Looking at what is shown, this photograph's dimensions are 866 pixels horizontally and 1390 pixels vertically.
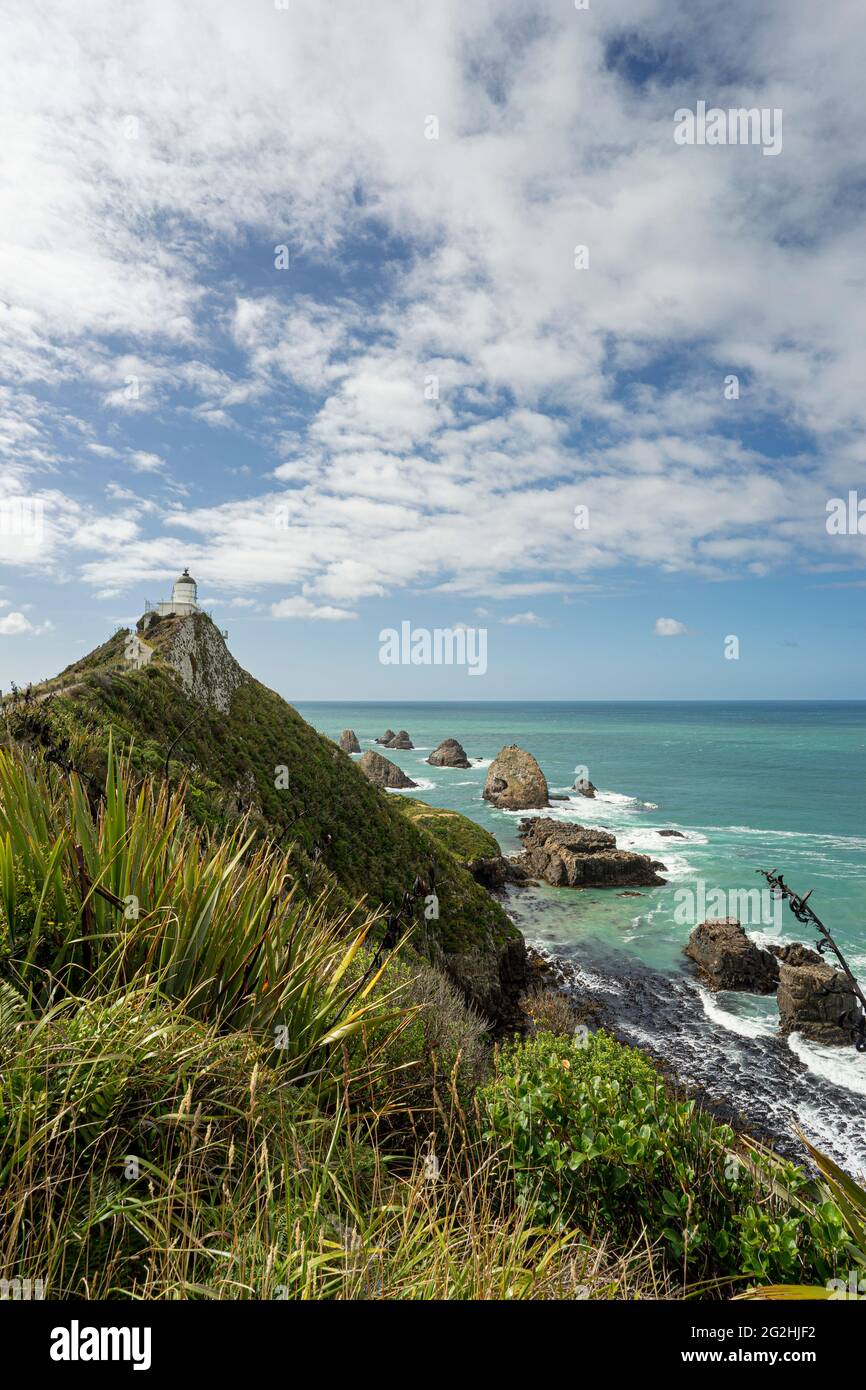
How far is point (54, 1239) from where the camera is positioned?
2.04 meters

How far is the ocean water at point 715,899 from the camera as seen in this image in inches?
715

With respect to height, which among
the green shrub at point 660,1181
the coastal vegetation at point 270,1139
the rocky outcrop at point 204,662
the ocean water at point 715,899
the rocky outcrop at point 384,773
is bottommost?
the ocean water at point 715,899

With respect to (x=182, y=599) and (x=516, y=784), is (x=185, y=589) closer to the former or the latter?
(x=182, y=599)

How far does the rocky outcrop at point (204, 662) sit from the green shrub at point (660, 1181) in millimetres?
23531

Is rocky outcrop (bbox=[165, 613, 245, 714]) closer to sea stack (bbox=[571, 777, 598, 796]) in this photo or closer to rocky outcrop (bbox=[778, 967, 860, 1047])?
rocky outcrop (bbox=[778, 967, 860, 1047])

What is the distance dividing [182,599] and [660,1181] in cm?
3754

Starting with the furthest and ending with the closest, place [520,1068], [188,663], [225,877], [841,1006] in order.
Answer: [188,663] → [841,1006] → [520,1068] → [225,877]

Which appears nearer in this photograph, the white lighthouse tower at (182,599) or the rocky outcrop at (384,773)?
the white lighthouse tower at (182,599)

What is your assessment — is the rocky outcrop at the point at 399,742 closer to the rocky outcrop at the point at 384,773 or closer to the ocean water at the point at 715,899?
the ocean water at the point at 715,899

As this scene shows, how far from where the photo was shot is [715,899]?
3594cm

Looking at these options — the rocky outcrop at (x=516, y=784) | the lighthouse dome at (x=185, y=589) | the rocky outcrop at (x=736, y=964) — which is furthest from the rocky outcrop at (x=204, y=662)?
the rocky outcrop at (x=516, y=784)
